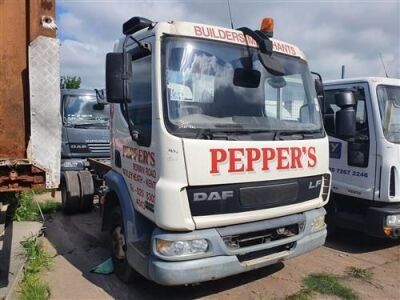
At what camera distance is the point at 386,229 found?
5.11 m

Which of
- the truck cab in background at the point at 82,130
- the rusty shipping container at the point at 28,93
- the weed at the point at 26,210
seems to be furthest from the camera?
the truck cab in background at the point at 82,130

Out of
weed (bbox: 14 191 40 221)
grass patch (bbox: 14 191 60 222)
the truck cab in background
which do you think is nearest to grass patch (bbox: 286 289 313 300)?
grass patch (bbox: 14 191 60 222)

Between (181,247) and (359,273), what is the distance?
2.41 metres

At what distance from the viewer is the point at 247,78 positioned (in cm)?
397

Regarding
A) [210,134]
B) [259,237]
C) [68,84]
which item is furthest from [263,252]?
[68,84]

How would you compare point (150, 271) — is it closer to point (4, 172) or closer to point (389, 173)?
point (4, 172)

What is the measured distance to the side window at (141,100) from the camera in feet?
12.2

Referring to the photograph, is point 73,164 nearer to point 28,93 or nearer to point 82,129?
point 82,129

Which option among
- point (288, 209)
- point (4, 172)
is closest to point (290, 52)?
point (288, 209)

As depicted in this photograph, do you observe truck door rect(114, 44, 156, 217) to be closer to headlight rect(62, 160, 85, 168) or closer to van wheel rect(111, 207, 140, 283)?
van wheel rect(111, 207, 140, 283)

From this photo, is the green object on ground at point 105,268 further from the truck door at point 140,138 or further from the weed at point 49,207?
the weed at point 49,207

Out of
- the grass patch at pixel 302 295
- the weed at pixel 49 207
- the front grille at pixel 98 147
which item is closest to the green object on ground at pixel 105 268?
the grass patch at pixel 302 295

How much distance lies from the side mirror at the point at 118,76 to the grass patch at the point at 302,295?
96.4 inches

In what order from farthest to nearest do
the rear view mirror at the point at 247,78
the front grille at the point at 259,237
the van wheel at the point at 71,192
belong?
the van wheel at the point at 71,192
the rear view mirror at the point at 247,78
the front grille at the point at 259,237
